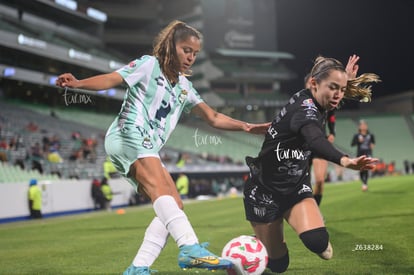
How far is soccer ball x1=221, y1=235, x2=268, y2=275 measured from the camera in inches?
193

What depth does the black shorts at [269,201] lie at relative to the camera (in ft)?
16.9

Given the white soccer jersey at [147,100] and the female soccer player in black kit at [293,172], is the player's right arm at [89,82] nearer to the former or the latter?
the white soccer jersey at [147,100]

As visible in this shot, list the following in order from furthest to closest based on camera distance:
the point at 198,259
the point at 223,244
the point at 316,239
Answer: the point at 223,244, the point at 316,239, the point at 198,259

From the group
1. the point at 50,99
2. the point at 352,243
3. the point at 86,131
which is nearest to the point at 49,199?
the point at 86,131

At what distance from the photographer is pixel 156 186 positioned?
450 cm

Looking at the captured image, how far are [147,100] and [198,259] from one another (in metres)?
1.59

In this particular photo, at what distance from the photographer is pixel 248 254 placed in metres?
4.95

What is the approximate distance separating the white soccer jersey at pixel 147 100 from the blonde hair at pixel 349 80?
144 cm

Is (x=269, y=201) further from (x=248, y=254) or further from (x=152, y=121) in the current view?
(x=152, y=121)

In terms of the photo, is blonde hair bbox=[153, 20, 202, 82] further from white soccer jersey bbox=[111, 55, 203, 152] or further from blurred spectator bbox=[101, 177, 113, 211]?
blurred spectator bbox=[101, 177, 113, 211]

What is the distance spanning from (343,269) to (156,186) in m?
2.59

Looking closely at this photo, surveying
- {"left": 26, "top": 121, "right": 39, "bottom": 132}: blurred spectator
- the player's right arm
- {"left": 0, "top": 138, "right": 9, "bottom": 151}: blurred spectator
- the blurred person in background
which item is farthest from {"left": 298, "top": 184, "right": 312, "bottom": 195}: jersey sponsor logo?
{"left": 26, "top": 121, "right": 39, "bottom": 132}: blurred spectator

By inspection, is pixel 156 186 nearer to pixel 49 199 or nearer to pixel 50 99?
pixel 49 199

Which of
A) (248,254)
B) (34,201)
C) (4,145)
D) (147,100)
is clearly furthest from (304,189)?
(4,145)
